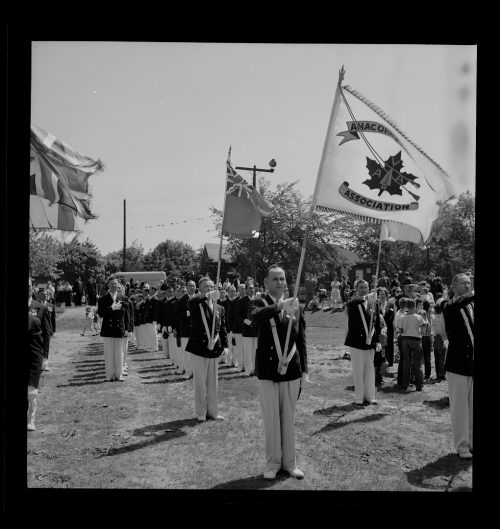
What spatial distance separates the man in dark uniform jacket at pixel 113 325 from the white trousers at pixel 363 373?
5.13 metres

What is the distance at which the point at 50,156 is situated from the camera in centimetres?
648

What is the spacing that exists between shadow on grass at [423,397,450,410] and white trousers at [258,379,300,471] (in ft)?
→ 14.4

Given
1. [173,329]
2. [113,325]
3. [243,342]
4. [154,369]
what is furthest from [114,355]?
[243,342]

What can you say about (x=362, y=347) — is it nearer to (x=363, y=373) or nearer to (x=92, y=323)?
(x=363, y=373)

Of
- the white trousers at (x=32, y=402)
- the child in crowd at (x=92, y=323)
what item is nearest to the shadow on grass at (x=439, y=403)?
the white trousers at (x=32, y=402)

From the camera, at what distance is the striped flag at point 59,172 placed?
640 centimetres

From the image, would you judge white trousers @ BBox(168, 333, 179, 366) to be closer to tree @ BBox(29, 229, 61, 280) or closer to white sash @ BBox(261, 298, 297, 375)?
white sash @ BBox(261, 298, 297, 375)

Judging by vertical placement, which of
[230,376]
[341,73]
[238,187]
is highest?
[341,73]

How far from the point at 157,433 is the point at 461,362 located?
4375 mm

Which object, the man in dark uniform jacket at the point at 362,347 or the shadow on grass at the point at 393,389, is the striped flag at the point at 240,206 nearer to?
the man in dark uniform jacket at the point at 362,347

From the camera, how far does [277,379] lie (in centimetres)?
614
